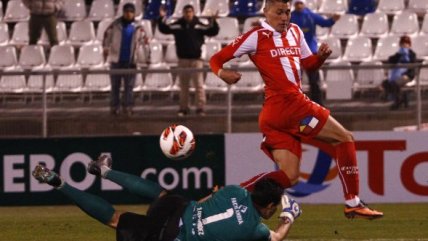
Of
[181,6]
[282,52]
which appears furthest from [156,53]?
[282,52]

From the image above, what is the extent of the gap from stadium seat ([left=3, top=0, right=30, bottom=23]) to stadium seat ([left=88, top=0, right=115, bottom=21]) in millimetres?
1370

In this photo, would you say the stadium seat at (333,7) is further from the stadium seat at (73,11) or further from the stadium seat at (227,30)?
the stadium seat at (73,11)

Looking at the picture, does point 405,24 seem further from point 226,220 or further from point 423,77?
point 226,220

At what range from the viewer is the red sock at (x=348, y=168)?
1237cm

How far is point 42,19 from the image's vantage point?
2292 cm

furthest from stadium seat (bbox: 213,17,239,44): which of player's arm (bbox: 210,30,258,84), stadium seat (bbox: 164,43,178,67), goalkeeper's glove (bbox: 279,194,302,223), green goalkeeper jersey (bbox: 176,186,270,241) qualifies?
green goalkeeper jersey (bbox: 176,186,270,241)

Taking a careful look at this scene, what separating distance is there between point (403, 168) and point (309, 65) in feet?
18.1

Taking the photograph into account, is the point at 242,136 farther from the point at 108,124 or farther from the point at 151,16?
the point at 151,16

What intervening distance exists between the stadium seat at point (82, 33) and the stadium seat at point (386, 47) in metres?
5.19

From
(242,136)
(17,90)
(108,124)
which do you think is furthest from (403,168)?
(17,90)

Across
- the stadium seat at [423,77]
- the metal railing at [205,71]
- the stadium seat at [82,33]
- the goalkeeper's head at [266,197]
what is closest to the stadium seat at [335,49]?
the metal railing at [205,71]

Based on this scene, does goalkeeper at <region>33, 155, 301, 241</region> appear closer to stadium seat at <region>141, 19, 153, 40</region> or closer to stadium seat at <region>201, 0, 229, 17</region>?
stadium seat at <region>141, 19, 153, 40</region>

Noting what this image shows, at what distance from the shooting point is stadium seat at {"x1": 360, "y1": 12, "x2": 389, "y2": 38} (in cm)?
2280

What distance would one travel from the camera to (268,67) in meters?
12.3
